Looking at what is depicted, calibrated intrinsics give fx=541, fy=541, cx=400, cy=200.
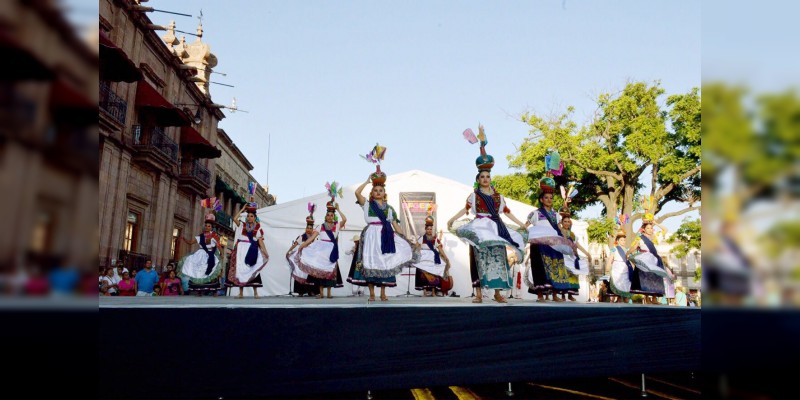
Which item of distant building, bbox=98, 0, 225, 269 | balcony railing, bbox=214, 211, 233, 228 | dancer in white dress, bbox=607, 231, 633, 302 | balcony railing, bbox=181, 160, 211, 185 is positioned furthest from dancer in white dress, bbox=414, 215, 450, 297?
balcony railing, bbox=214, 211, 233, 228

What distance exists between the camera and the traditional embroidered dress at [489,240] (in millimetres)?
5453

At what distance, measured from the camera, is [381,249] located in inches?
244

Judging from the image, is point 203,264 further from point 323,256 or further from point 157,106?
point 157,106

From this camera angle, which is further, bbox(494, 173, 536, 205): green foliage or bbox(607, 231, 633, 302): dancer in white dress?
bbox(494, 173, 536, 205): green foliage

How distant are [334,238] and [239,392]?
20.1 feet

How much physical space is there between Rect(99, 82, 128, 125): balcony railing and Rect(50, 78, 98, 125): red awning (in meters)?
14.6

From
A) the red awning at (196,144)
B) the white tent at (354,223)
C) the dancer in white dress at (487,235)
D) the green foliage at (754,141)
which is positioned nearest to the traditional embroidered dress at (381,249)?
the dancer in white dress at (487,235)

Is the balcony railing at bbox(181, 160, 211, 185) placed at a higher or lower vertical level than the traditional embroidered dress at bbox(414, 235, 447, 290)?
higher

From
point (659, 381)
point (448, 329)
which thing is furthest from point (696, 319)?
point (448, 329)

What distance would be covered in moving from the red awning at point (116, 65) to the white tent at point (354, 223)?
479cm

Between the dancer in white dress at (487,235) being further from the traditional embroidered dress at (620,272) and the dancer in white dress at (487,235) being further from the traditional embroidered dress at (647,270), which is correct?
the traditional embroidered dress at (620,272)

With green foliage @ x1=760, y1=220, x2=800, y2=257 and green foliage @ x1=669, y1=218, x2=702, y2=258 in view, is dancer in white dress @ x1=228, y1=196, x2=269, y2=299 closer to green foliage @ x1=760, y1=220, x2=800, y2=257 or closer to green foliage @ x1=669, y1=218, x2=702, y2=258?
green foliage @ x1=760, y1=220, x2=800, y2=257

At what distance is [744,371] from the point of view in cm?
72

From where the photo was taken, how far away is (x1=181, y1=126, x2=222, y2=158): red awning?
20.6 metres
